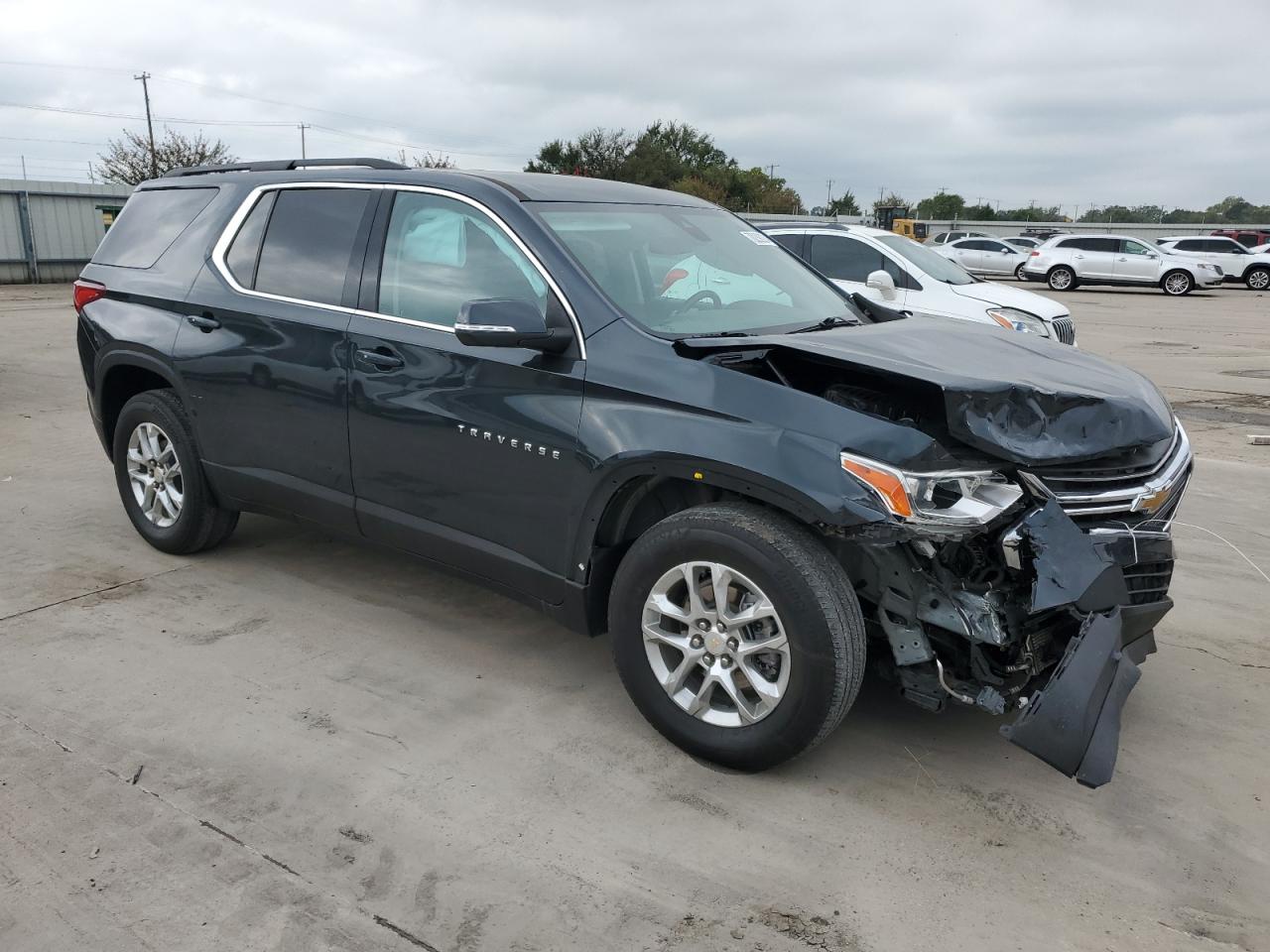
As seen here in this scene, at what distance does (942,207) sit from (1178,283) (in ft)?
229

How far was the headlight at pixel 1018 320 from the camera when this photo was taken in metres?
10.2

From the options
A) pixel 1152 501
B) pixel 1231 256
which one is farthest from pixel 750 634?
pixel 1231 256

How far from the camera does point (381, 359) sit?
12.9 ft

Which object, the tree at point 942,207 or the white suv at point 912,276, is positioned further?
the tree at point 942,207

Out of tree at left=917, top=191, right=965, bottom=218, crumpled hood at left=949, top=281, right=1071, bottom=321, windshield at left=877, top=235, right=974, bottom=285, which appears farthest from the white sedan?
tree at left=917, top=191, right=965, bottom=218

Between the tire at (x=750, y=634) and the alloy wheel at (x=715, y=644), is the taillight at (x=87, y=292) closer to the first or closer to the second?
the tire at (x=750, y=634)

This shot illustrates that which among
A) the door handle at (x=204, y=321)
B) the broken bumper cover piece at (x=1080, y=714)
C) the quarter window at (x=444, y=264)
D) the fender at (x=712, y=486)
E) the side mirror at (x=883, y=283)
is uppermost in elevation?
the quarter window at (x=444, y=264)

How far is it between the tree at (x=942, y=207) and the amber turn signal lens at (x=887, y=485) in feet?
309

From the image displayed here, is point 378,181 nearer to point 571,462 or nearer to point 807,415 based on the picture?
point 571,462

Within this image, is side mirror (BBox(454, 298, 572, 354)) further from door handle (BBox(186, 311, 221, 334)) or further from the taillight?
the taillight

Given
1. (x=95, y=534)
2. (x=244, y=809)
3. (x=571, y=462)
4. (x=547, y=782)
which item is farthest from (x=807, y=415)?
(x=95, y=534)

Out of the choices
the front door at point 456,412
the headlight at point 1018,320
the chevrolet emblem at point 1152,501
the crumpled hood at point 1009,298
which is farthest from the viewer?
the crumpled hood at point 1009,298

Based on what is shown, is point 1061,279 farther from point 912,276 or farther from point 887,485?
point 887,485

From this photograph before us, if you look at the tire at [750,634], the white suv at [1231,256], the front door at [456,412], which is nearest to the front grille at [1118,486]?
the tire at [750,634]
